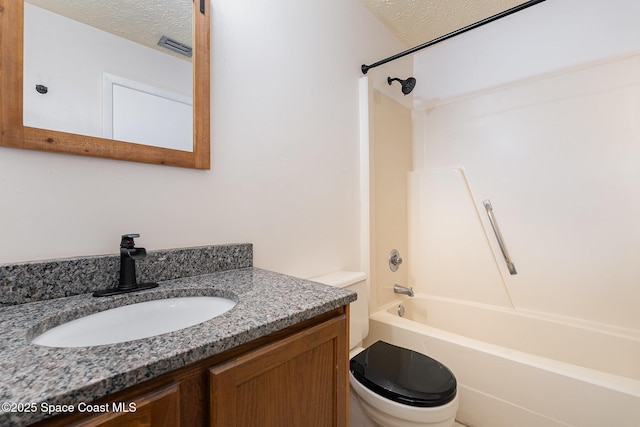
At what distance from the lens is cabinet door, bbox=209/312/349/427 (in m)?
0.50

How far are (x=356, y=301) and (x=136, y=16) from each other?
1383mm

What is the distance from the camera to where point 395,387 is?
103 centimetres

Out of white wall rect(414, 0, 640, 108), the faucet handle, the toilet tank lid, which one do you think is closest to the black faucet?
the faucet handle

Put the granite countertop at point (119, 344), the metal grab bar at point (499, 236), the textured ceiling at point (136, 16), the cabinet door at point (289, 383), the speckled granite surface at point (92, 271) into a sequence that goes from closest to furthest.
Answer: the granite countertop at point (119, 344) → the cabinet door at point (289, 383) → the speckled granite surface at point (92, 271) → the textured ceiling at point (136, 16) → the metal grab bar at point (499, 236)

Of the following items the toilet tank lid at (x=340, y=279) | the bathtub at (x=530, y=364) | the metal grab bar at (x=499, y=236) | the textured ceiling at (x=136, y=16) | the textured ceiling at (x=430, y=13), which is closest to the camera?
the textured ceiling at (x=136, y=16)

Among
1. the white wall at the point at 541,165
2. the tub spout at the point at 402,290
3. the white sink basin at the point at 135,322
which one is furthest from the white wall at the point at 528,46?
the white sink basin at the point at 135,322

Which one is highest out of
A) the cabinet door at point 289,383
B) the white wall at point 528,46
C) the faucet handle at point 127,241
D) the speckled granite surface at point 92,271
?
the white wall at point 528,46

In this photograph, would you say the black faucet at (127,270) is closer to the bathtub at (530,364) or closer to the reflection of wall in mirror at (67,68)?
the reflection of wall in mirror at (67,68)

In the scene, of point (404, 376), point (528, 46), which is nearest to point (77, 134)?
point (404, 376)

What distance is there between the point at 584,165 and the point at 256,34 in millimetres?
1909

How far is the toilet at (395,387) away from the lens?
97 cm

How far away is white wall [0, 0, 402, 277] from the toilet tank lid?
5cm

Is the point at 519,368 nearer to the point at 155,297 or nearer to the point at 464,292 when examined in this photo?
the point at 464,292

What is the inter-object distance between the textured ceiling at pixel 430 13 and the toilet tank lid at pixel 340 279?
1630mm
